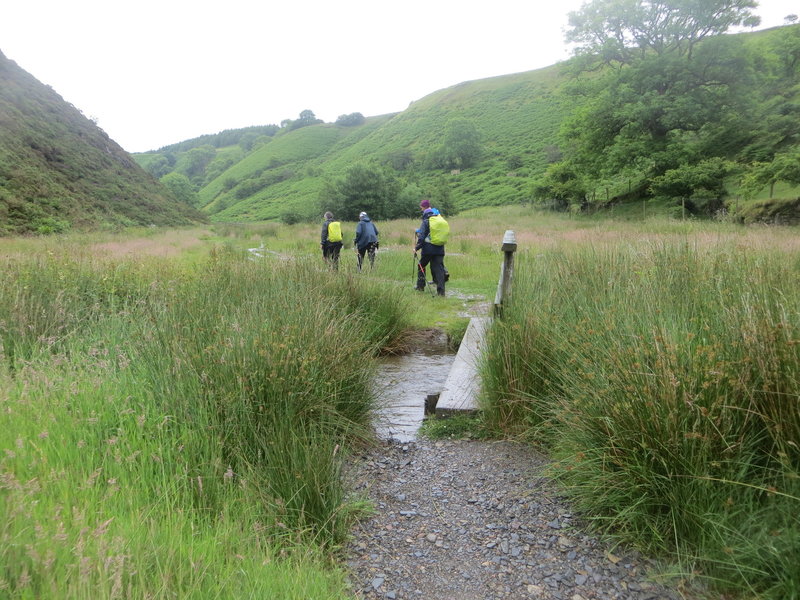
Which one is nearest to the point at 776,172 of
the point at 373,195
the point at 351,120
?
the point at 373,195

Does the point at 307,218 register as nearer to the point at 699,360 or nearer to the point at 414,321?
the point at 414,321

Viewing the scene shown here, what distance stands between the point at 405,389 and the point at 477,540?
8.43 feet

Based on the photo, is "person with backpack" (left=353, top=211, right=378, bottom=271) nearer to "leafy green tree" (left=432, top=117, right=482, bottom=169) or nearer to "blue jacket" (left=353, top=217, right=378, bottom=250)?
"blue jacket" (left=353, top=217, right=378, bottom=250)

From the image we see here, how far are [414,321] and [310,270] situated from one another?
1.80m

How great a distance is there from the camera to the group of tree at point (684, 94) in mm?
21562

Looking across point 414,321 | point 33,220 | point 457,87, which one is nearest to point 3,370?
point 414,321

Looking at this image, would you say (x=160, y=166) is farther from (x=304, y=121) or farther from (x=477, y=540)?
(x=477, y=540)

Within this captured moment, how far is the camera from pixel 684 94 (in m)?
22.9

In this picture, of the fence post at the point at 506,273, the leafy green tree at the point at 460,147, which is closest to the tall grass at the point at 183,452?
the fence post at the point at 506,273

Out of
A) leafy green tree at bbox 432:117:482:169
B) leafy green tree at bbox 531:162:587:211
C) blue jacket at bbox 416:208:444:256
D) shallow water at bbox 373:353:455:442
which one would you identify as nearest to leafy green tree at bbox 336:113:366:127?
leafy green tree at bbox 432:117:482:169

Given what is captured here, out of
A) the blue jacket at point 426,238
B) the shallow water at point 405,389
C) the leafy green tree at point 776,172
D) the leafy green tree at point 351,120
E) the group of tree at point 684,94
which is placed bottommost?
the shallow water at point 405,389

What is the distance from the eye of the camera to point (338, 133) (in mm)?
123125

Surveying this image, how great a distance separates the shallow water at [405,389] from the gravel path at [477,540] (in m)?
0.62

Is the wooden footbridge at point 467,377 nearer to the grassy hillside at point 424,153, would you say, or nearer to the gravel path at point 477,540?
the gravel path at point 477,540
